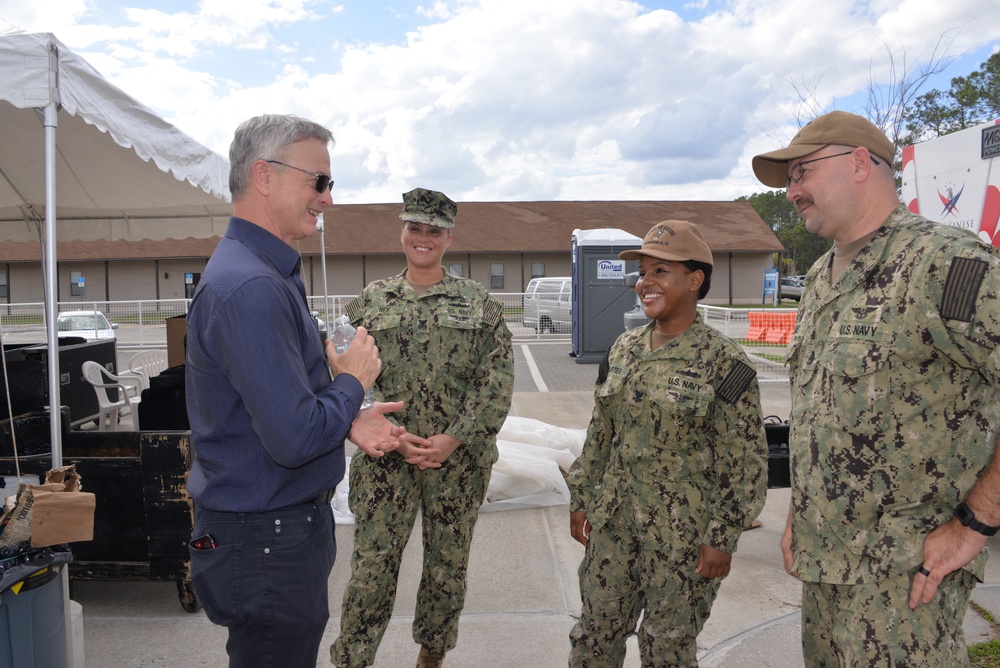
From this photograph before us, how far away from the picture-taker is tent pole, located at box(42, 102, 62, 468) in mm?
2871

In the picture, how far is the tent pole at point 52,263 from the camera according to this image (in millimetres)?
2871

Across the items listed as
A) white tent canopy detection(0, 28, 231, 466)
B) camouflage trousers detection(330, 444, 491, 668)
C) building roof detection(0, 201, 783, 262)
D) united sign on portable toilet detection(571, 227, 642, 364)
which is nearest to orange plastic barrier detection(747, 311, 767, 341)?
united sign on portable toilet detection(571, 227, 642, 364)

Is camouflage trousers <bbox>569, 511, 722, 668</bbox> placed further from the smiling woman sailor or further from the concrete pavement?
the concrete pavement

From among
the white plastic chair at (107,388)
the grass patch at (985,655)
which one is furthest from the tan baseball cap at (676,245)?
the white plastic chair at (107,388)

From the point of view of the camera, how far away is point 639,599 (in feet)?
8.64

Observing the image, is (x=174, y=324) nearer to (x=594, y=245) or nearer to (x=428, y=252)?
(x=428, y=252)

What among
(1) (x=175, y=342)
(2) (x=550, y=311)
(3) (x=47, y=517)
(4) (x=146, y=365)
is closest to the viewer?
(3) (x=47, y=517)

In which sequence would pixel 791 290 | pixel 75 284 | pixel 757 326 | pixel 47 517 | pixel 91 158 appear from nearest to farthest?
pixel 47 517, pixel 91 158, pixel 757 326, pixel 75 284, pixel 791 290

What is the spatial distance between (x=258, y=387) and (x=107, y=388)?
23.7 ft

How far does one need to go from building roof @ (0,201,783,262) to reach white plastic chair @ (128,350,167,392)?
22572 millimetres

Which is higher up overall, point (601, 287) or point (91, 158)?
point (91, 158)

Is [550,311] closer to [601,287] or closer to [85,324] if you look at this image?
[601,287]

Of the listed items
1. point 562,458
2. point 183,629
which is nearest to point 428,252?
point 183,629

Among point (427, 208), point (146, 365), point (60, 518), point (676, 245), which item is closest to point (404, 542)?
point (60, 518)
